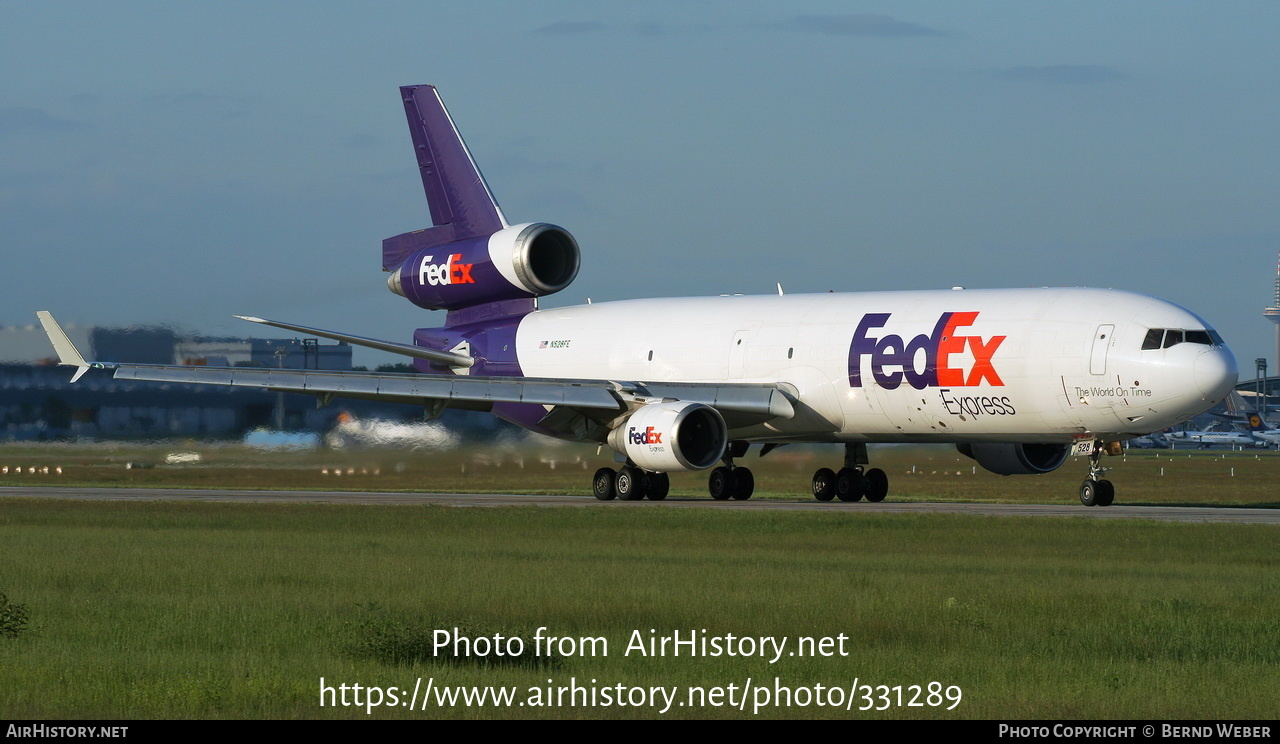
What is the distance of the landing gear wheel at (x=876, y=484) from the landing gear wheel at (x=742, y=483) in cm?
240

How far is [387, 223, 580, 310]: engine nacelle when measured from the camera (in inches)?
1501

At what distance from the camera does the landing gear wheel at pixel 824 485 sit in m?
35.0

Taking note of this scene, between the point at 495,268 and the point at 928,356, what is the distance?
39.1 feet

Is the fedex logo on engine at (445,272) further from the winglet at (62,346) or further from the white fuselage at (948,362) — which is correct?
the winglet at (62,346)

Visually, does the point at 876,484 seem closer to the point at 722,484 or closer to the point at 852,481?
the point at 852,481

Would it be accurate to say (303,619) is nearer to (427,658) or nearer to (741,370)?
(427,658)

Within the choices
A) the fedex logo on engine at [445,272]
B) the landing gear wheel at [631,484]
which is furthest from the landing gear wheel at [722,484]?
the fedex logo on engine at [445,272]

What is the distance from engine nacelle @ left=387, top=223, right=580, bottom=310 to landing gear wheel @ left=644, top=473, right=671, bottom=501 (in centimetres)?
675

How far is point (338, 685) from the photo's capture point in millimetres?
10188

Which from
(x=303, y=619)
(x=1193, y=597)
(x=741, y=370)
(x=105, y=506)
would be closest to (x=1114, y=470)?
(x=741, y=370)

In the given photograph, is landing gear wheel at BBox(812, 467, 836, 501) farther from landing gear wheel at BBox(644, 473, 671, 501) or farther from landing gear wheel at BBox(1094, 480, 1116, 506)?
landing gear wheel at BBox(1094, 480, 1116, 506)

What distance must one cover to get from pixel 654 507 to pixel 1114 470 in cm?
2636

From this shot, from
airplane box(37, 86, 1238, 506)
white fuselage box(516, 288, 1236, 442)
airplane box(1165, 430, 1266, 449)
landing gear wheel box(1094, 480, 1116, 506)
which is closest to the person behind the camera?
white fuselage box(516, 288, 1236, 442)

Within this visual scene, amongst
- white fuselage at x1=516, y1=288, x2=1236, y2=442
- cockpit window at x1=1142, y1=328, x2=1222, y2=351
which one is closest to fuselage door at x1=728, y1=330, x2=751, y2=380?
white fuselage at x1=516, y1=288, x2=1236, y2=442
